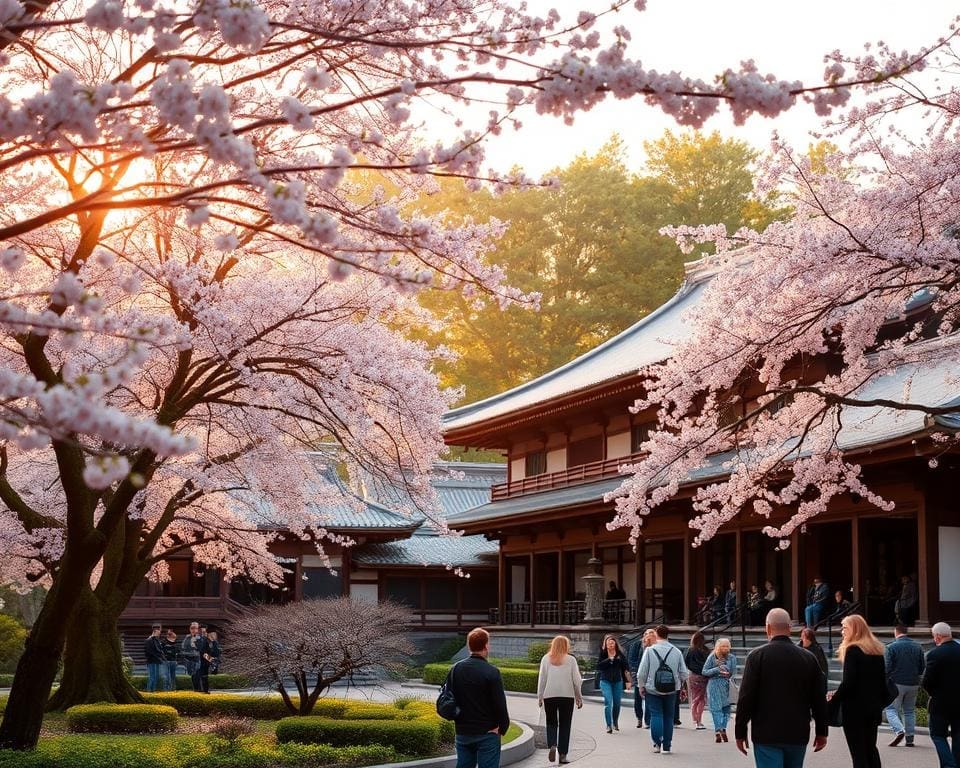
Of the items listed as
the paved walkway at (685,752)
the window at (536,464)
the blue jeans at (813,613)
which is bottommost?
the paved walkway at (685,752)

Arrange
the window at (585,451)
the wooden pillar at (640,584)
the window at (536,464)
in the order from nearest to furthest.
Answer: the wooden pillar at (640,584) → the window at (585,451) → the window at (536,464)

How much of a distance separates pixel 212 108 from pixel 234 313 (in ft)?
34.7

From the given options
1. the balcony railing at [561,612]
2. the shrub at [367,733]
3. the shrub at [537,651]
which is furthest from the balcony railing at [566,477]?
the shrub at [367,733]

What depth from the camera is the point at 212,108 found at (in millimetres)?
5547

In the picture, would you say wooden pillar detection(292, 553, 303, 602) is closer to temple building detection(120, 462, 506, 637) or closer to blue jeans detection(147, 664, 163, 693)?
temple building detection(120, 462, 506, 637)

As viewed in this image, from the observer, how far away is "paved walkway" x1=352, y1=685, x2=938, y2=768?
1438cm

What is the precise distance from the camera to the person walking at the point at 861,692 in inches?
428

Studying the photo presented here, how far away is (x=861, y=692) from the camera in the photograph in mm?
10859

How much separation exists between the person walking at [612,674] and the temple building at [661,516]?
422cm

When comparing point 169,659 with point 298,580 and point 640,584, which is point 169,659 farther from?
point 298,580

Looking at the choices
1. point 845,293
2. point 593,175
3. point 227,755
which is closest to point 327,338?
point 227,755

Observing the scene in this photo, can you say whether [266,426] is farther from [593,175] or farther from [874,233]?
[593,175]

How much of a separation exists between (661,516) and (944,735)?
20.3 metres

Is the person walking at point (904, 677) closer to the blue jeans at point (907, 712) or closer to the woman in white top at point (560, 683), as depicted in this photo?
the blue jeans at point (907, 712)
